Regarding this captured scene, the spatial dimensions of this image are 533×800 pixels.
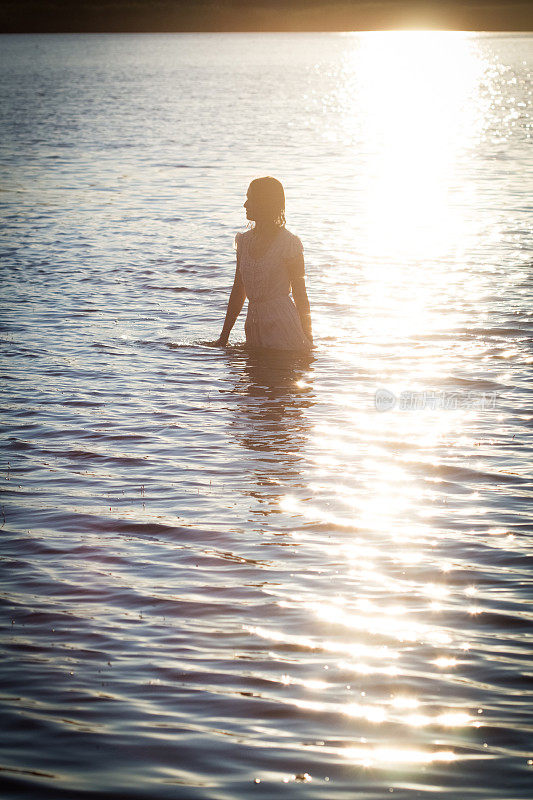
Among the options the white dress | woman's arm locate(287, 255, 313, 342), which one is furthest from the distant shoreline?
woman's arm locate(287, 255, 313, 342)

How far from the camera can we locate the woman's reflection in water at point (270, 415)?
273 inches

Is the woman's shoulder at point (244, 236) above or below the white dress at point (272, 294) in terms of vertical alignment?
above

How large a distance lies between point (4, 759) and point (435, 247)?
1351 centimetres

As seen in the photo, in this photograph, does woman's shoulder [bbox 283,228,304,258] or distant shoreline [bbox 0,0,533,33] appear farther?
distant shoreline [bbox 0,0,533,33]

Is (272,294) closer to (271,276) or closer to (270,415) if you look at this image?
(271,276)

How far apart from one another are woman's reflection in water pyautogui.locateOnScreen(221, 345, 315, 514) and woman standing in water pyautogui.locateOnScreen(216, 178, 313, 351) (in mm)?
247

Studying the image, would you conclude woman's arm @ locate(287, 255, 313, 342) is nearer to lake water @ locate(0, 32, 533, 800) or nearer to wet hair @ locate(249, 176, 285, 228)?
wet hair @ locate(249, 176, 285, 228)

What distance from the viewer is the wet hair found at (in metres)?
8.54

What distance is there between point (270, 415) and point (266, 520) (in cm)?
221

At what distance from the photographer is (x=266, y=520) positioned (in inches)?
244

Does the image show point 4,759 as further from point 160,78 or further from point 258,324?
point 160,78

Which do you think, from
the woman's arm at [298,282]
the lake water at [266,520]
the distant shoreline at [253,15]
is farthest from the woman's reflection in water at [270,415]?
the distant shoreline at [253,15]

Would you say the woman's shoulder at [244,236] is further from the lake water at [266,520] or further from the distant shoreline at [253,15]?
the distant shoreline at [253,15]

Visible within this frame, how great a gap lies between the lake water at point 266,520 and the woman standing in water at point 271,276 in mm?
336
